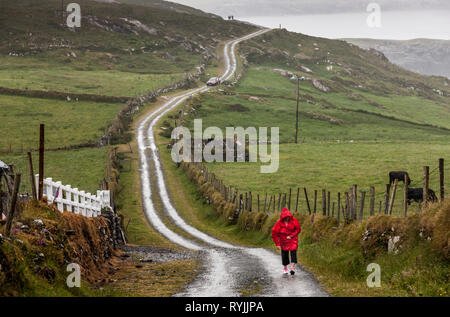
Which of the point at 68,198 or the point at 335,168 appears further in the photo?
the point at 335,168

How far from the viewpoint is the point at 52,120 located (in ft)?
309

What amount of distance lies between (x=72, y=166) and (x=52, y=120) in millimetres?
29111

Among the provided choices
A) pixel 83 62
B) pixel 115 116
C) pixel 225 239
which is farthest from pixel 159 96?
pixel 225 239

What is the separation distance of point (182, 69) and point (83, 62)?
2961cm

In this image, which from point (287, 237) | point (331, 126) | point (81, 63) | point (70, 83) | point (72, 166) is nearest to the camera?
point (287, 237)

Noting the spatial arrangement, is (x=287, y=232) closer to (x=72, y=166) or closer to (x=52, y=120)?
(x=72, y=166)

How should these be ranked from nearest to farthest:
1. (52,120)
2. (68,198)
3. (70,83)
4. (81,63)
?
(68,198) → (52,120) → (70,83) → (81,63)

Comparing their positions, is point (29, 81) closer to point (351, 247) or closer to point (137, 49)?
point (137, 49)

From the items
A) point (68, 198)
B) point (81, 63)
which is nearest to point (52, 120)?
point (68, 198)

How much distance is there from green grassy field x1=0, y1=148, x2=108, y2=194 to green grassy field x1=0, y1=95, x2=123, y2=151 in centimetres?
569

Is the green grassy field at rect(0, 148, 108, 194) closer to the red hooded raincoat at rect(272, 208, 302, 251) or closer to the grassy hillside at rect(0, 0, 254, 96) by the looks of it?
the red hooded raincoat at rect(272, 208, 302, 251)

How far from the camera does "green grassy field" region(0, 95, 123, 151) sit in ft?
270

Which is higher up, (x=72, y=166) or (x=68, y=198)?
(x=68, y=198)
